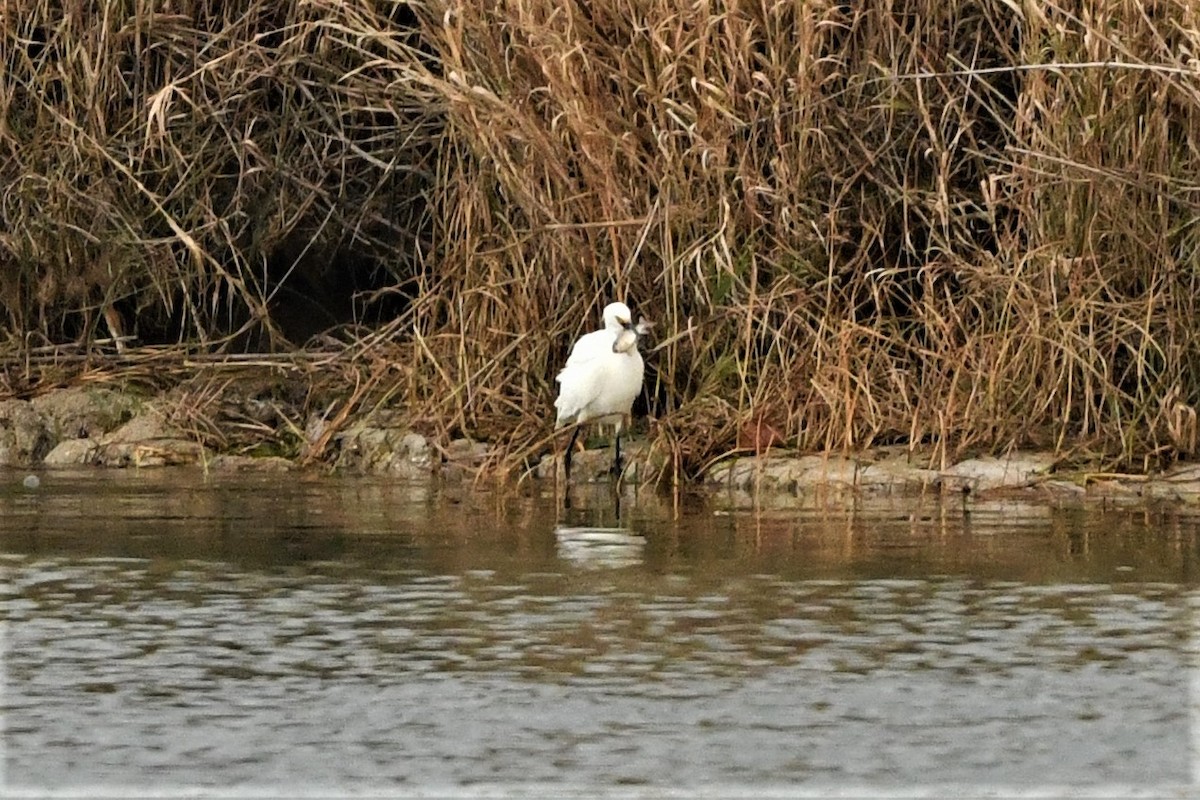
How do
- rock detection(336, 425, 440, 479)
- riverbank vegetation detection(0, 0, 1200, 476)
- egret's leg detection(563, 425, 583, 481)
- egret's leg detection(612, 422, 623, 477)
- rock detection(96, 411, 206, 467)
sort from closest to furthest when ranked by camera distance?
riverbank vegetation detection(0, 0, 1200, 476), egret's leg detection(612, 422, 623, 477), egret's leg detection(563, 425, 583, 481), rock detection(336, 425, 440, 479), rock detection(96, 411, 206, 467)

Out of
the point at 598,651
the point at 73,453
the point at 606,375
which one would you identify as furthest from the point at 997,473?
the point at 73,453

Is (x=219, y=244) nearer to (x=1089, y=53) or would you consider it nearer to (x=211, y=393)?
(x=211, y=393)

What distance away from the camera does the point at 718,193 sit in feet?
35.3

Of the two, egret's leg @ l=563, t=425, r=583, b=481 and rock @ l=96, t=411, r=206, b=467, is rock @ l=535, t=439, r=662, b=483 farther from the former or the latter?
rock @ l=96, t=411, r=206, b=467

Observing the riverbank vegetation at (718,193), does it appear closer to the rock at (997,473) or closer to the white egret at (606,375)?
the rock at (997,473)

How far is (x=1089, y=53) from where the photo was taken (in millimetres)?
9945

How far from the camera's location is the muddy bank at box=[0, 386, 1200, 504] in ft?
33.6

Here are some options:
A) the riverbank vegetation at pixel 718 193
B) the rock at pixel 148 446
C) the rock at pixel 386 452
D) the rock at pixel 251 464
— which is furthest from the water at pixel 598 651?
the rock at pixel 148 446

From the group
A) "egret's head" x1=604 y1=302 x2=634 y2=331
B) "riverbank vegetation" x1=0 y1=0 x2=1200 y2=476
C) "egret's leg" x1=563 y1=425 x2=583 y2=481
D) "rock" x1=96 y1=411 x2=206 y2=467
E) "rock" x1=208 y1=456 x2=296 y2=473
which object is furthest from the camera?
"rock" x1=96 y1=411 x2=206 y2=467

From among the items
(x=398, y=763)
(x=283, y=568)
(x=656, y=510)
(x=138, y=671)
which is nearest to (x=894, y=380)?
(x=656, y=510)

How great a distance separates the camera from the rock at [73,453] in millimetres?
12102

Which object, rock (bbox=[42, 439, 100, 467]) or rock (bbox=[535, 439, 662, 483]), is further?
rock (bbox=[42, 439, 100, 467])

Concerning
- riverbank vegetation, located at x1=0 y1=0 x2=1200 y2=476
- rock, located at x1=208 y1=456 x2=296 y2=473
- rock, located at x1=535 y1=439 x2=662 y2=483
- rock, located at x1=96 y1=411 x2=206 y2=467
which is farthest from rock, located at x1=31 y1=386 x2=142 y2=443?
rock, located at x1=535 y1=439 x2=662 y2=483

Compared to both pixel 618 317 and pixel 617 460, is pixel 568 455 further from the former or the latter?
pixel 618 317
